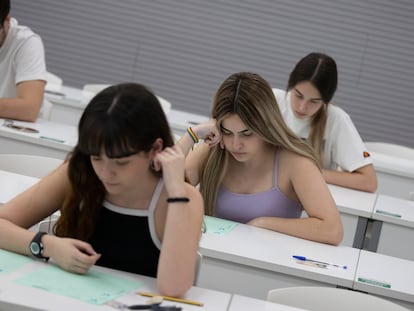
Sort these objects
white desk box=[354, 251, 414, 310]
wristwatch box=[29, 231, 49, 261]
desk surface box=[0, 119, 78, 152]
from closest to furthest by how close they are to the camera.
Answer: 1. wristwatch box=[29, 231, 49, 261]
2. white desk box=[354, 251, 414, 310]
3. desk surface box=[0, 119, 78, 152]

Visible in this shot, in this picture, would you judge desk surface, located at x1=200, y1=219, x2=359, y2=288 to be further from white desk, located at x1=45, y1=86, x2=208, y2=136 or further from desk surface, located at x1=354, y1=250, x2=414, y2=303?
white desk, located at x1=45, y1=86, x2=208, y2=136

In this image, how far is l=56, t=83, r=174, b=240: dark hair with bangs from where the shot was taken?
2227 mm

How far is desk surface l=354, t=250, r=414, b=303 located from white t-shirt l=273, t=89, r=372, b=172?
1464mm

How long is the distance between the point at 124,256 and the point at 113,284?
23 cm

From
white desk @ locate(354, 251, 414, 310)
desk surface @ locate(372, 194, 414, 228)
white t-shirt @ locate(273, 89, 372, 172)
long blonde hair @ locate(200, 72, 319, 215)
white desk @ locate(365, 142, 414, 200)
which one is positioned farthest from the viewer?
white desk @ locate(365, 142, 414, 200)

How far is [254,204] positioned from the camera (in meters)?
3.54

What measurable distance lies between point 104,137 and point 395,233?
236 centimetres

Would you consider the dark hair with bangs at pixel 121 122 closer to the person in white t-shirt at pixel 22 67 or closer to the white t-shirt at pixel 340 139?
the person in white t-shirt at pixel 22 67

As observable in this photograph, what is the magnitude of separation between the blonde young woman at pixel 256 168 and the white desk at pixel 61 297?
1036 millimetres

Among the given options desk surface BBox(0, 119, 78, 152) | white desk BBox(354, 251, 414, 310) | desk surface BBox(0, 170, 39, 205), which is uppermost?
desk surface BBox(0, 170, 39, 205)

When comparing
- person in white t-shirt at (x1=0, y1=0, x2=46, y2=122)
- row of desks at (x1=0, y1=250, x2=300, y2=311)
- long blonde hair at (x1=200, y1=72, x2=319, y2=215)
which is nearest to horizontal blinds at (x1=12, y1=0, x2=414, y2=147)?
person in white t-shirt at (x1=0, y1=0, x2=46, y2=122)

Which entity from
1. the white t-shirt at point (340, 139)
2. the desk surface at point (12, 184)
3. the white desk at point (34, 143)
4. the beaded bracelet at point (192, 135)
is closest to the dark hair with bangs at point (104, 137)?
the desk surface at point (12, 184)

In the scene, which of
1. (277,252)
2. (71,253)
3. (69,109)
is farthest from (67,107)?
(71,253)

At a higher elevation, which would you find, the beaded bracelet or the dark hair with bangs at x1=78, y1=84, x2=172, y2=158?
the dark hair with bangs at x1=78, y1=84, x2=172, y2=158
